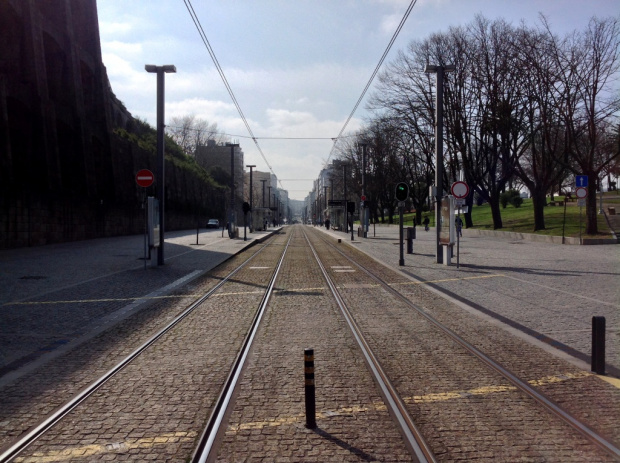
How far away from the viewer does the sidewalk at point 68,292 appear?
7.88 m

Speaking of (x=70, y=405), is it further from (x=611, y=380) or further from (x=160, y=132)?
(x=160, y=132)

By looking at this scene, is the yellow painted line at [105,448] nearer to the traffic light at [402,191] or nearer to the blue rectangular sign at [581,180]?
the traffic light at [402,191]

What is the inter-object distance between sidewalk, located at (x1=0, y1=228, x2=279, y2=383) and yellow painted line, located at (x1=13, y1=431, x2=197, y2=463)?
2305 mm

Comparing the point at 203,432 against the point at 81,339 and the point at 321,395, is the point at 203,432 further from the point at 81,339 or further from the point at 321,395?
the point at 81,339

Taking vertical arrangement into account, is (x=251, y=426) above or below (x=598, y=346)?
below

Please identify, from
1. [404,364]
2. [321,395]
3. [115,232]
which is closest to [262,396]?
[321,395]

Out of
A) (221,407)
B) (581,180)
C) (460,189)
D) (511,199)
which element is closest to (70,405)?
(221,407)

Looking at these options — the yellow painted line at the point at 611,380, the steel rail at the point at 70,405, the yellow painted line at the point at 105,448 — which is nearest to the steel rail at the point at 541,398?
the yellow painted line at the point at 611,380

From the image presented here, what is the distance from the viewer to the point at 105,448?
4.13 m

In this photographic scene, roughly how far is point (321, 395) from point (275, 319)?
4.16 m

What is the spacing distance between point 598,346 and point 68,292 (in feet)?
34.3

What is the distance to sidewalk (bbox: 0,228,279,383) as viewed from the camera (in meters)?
7.88

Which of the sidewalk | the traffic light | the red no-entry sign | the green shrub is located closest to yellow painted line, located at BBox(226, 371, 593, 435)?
the sidewalk

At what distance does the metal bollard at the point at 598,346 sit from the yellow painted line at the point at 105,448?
431 centimetres
